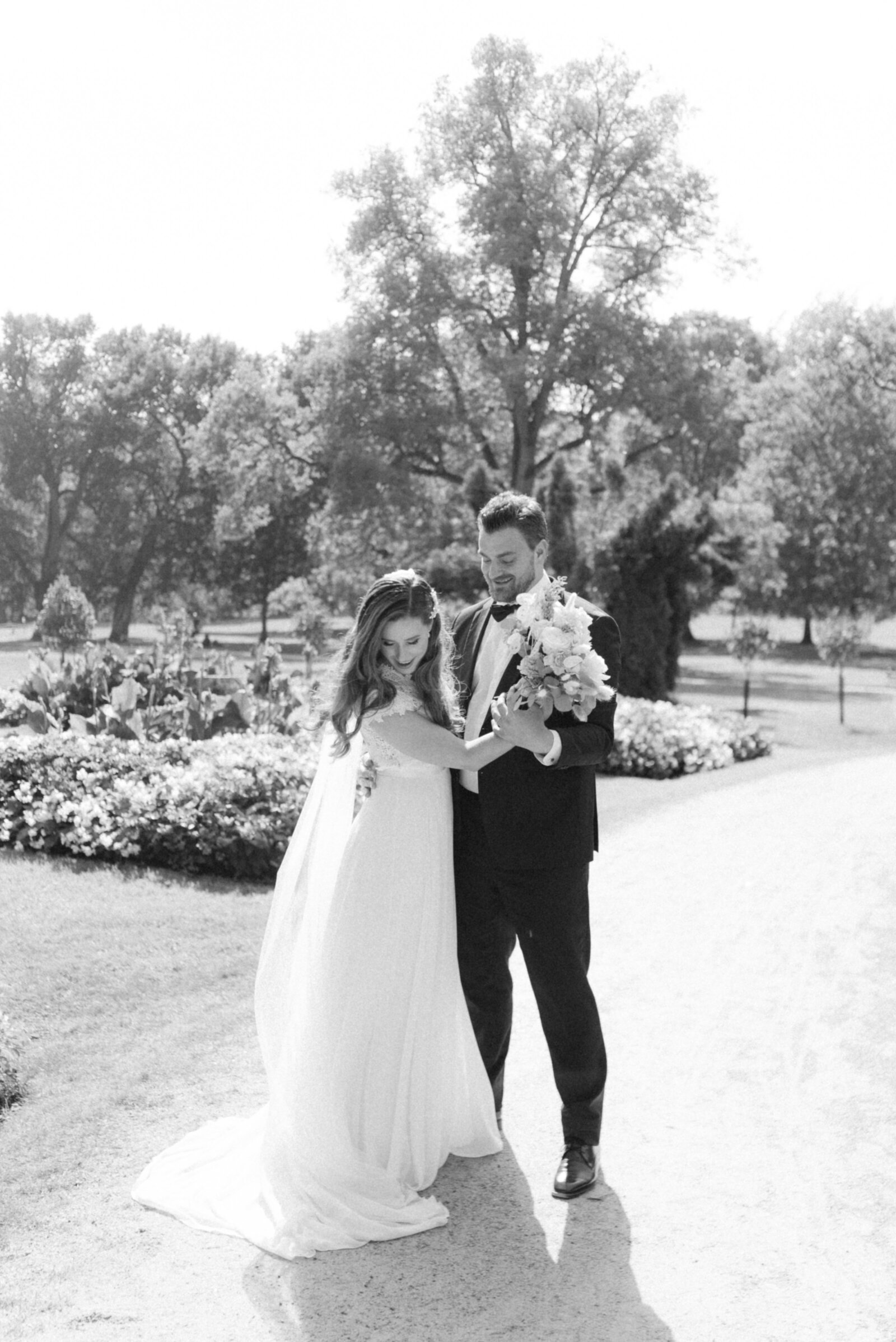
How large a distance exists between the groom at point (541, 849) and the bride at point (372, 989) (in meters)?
0.15

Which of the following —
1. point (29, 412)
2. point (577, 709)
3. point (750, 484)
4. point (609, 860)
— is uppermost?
point (29, 412)

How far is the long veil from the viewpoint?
407cm

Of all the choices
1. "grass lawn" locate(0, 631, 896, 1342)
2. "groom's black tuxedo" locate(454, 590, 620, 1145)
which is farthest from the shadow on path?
"groom's black tuxedo" locate(454, 590, 620, 1145)

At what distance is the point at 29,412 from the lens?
4819 cm

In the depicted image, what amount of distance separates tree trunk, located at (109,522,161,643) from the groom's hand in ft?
146

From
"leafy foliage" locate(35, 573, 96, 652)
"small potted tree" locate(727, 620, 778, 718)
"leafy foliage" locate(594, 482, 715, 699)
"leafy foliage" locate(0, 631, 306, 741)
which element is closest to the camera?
"leafy foliage" locate(0, 631, 306, 741)

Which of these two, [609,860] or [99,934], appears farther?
[609,860]

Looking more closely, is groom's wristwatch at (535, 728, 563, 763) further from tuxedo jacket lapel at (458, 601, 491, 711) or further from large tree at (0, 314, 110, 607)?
large tree at (0, 314, 110, 607)

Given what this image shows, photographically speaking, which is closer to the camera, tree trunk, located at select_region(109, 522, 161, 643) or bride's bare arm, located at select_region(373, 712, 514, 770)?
bride's bare arm, located at select_region(373, 712, 514, 770)

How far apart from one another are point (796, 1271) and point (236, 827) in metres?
5.51

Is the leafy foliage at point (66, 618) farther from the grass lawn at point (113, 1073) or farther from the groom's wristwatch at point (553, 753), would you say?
the groom's wristwatch at point (553, 753)

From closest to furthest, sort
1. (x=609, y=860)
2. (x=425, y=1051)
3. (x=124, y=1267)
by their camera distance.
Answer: (x=124, y=1267), (x=425, y=1051), (x=609, y=860)

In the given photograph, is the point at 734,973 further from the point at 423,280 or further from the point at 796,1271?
the point at 423,280

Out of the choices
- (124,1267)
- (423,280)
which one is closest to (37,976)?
(124,1267)
